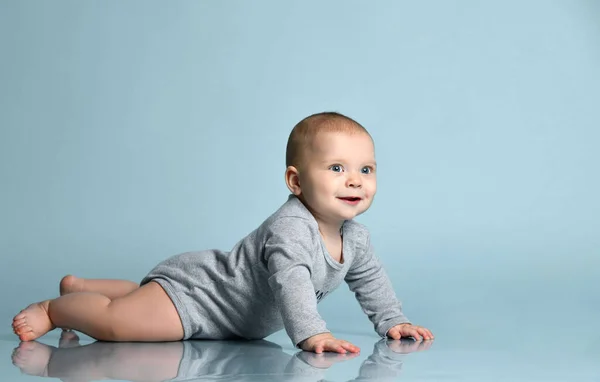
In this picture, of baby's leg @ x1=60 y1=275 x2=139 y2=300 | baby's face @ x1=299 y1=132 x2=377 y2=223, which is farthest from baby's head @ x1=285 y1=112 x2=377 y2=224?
baby's leg @ x1=60 y1=275 x2=139 y2=300

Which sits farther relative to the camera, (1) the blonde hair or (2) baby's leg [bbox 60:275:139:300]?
(2) baby's leg [bbox 60:275:139:300]

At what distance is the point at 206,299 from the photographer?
3025mm

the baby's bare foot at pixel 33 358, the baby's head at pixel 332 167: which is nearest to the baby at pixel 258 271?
the baby's head at pixel 332 167

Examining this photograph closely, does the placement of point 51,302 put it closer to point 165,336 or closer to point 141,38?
point 165,336

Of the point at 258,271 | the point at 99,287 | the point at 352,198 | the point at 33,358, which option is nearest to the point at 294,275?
the point at 258,271

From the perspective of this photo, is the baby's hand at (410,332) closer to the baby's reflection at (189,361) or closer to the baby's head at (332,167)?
the baby's reflection at (189,361)

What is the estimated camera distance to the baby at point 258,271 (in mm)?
2959

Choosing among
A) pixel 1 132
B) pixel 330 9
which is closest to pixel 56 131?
pixel 1 132

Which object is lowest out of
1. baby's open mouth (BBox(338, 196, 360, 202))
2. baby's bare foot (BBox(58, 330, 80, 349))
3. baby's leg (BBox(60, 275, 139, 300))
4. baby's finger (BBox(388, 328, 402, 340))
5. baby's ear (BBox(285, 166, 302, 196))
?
baby's bare foot (BBox(58, 330, 80, 349))

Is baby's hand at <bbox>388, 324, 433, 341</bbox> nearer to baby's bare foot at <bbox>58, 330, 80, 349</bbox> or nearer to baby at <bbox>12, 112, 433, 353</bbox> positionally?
baby at <bbox>12, 112, 433, 353</bbox>

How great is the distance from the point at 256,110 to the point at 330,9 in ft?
2.49

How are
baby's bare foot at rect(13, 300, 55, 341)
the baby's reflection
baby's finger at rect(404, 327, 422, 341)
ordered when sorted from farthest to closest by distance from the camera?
baby's finger at rect(404, 327, 422, 341), baby's bare foot at rect(13, 300, 55, 341), the baby's reflection

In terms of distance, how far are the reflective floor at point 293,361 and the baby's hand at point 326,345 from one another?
0.08ft

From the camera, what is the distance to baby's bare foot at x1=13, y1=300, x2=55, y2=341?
9.78 ft
